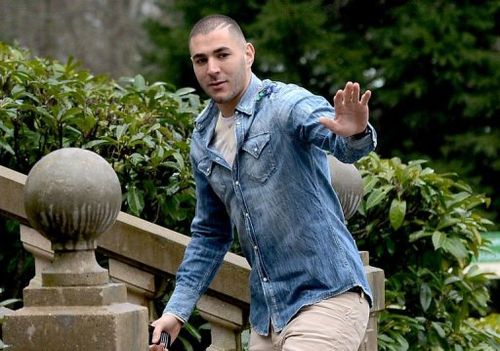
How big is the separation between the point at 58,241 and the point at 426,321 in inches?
106

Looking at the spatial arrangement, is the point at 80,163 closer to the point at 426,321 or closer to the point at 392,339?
the point at 392,339

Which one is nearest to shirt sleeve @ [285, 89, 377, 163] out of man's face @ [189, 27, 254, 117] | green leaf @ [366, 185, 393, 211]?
man's face @ [189, 27, 254, 117]

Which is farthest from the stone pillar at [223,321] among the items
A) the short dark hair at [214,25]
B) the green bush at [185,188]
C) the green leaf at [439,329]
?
the green leaf at [439,329]

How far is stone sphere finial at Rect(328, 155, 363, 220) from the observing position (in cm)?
543

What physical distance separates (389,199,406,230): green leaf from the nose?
1865 mm

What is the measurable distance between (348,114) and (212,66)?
2.13 ft

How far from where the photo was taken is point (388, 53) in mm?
11062

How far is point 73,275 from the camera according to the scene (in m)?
4.22

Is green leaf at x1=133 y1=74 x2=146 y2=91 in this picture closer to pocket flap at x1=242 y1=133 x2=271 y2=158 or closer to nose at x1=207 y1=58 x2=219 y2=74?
nose at x1=207 y1=58 x2=219 y2=74

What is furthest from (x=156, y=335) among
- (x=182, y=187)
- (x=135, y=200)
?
(x=182, y=187)

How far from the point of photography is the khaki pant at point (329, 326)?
4.30 m

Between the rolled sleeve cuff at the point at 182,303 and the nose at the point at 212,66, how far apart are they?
0.81 m

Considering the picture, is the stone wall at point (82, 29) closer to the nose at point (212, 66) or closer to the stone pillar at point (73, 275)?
the nose at point (212, 66)

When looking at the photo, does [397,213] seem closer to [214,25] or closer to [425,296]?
[425,296]
